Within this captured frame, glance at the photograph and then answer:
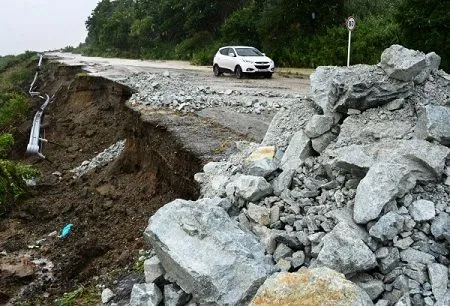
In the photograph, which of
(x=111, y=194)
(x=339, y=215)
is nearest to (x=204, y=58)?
(x=111, y=194)

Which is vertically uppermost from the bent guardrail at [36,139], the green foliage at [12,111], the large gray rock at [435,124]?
the large gray rock at [435,124]

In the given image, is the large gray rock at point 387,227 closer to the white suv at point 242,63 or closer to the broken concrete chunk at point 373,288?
the broken concrete chunk at point 373,288

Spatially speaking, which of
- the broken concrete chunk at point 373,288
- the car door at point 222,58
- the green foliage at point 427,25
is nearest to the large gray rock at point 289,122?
the broken concrete chunk at point 373,288

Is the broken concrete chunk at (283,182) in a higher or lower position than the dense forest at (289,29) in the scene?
lower

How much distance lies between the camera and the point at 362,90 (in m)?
5.62

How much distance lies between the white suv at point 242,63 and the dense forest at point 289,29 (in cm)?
301

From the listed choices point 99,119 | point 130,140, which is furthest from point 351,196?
point 99,119

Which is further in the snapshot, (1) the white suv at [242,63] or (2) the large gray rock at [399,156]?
(1) the white suv at [242,63]

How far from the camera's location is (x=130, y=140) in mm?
12625

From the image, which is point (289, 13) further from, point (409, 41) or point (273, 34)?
point (409, 41)

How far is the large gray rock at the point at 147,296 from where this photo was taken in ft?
15.6

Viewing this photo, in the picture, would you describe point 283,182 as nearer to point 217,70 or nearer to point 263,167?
point 263,167

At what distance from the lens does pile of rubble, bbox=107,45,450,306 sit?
405 centimetres

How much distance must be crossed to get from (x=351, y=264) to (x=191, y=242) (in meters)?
1.57
